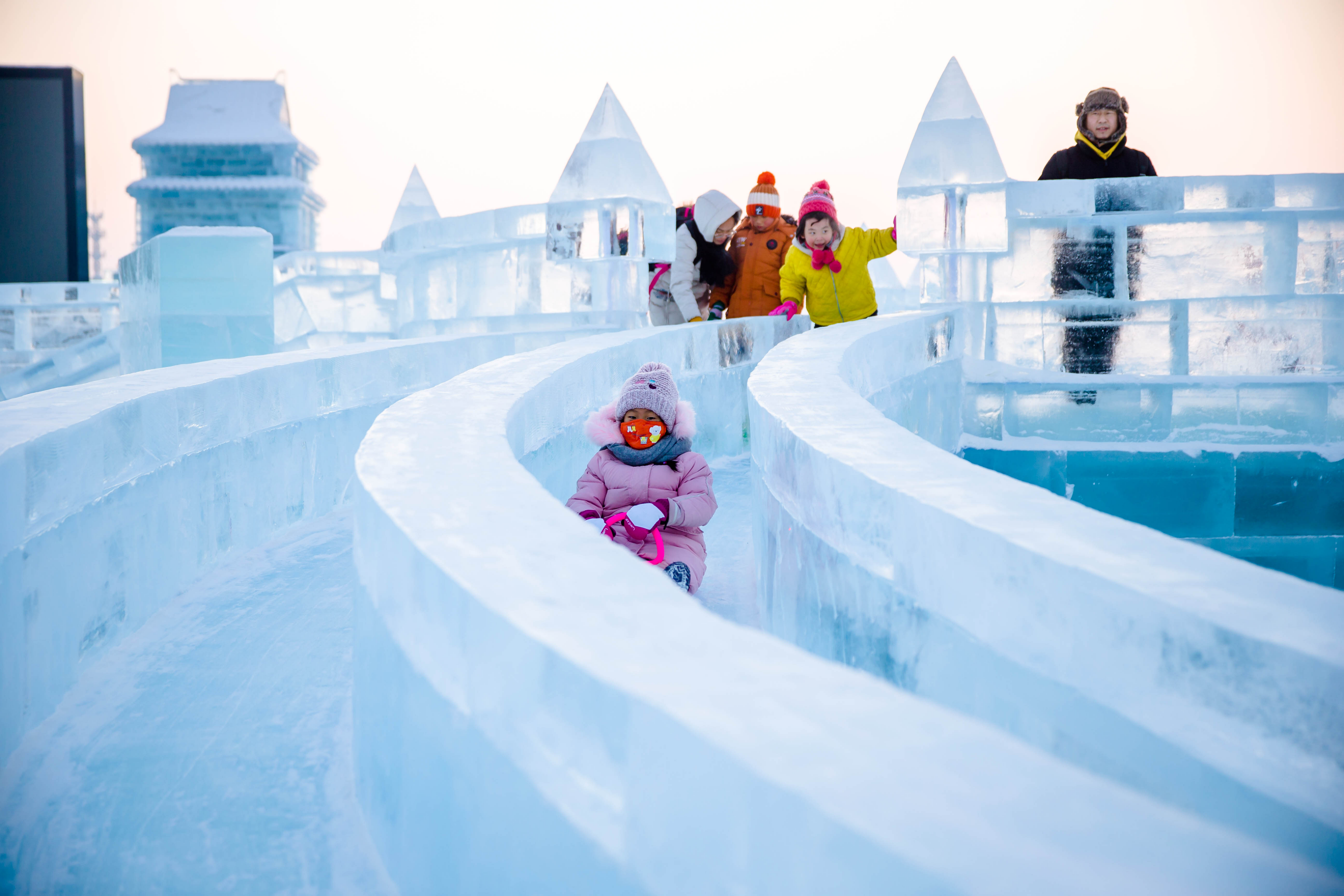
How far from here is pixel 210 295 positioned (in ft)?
31.8

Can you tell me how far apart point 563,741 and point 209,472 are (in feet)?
9.99

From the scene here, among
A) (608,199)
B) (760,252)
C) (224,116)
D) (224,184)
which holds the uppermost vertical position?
(224,116)

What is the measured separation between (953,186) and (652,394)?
4424mm

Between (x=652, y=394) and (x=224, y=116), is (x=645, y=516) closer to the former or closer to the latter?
(x=652, y=394)

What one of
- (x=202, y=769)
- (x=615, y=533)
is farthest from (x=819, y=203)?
(x=202, y=769)

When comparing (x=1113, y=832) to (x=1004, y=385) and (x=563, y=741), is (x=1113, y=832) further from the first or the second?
(x=1004, y=385)

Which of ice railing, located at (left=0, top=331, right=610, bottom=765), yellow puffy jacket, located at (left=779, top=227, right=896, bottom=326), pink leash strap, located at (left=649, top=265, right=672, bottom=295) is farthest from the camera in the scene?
pink leash strap, located at (left=649, top=265, right=672, bottom=295)

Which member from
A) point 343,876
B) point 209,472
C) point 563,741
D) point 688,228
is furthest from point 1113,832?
point 688,228

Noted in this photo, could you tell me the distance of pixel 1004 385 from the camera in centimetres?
722

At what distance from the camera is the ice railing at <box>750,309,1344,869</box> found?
1177mm

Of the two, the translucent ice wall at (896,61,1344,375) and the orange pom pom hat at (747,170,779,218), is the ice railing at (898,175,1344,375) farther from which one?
the orange pom pom hat at (747,170,779,218)

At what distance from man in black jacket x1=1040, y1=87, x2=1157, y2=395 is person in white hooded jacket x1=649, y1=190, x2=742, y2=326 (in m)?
2.58

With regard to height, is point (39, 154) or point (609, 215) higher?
point (39, 154)

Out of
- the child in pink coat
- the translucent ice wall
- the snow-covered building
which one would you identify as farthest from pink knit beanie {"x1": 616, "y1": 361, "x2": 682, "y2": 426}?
the snow-covered building
